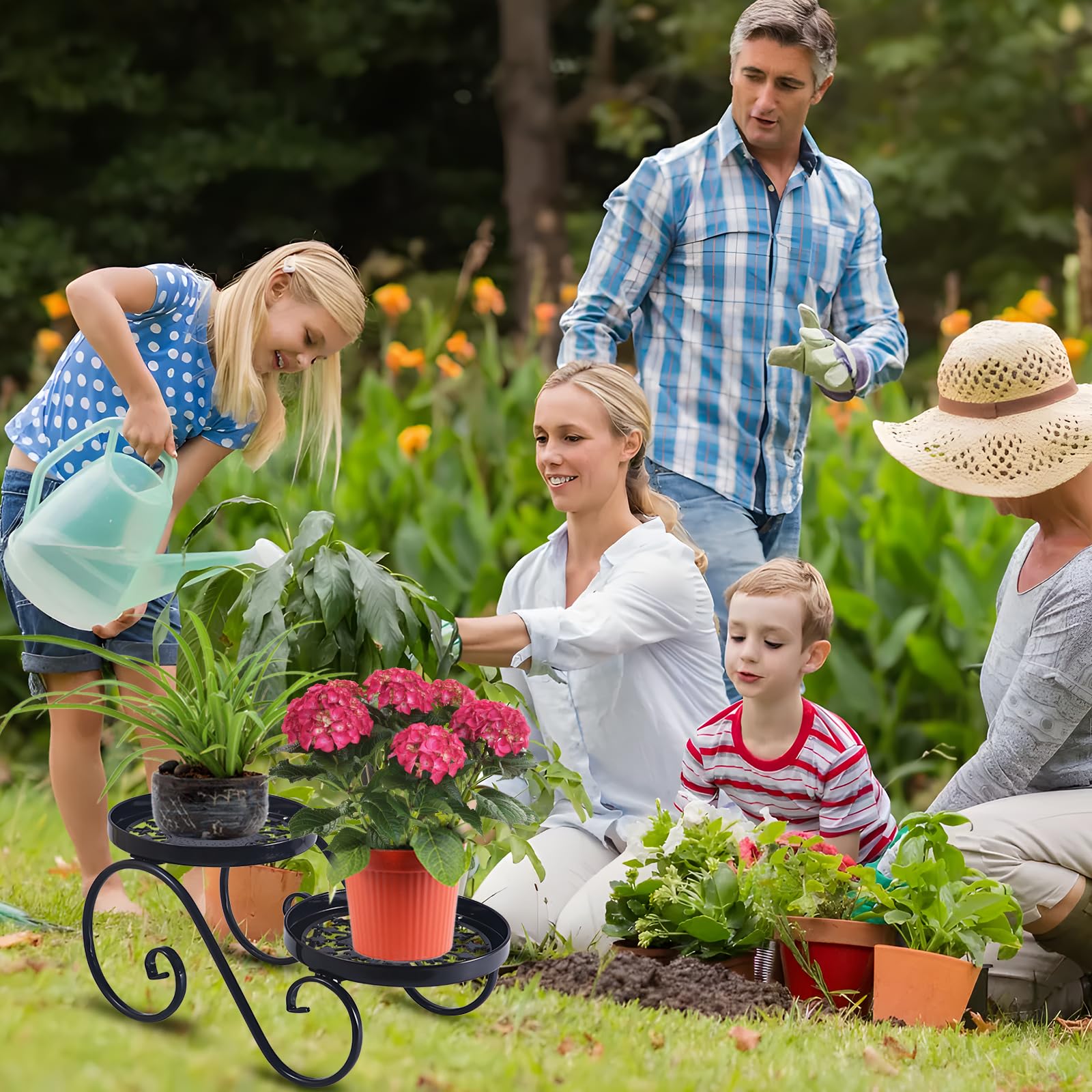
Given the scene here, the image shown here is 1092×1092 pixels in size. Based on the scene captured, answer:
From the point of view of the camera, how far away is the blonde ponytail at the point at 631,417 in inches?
116

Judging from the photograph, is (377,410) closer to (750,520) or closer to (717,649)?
(750,520)

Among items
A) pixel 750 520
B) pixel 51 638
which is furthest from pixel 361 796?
pixel 750 520

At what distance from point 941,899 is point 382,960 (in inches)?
42.1

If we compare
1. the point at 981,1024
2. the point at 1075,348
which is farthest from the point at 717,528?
the point at 1075,348

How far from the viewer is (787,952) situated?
2.65 m

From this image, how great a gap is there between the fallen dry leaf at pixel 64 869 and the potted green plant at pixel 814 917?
1.89 m

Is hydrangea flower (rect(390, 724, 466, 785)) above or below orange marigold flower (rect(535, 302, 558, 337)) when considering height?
below

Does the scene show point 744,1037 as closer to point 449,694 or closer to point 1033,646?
point 449,694

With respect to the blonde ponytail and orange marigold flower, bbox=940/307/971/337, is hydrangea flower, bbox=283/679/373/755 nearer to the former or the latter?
the blonde ponytail

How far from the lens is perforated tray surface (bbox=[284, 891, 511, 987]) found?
2.04 m

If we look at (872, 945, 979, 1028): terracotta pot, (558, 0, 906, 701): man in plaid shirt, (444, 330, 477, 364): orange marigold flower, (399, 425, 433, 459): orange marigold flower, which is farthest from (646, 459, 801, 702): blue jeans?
(444, 330, 477, 364): orange marigold flower

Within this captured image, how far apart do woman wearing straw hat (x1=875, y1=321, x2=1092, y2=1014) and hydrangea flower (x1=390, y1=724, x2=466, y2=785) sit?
1.20 meters

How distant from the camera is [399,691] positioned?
2064mm

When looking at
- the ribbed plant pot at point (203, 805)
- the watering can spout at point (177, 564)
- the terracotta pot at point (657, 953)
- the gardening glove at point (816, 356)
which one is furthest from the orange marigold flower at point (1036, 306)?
the ribbed plant pot at point (203, 805)
